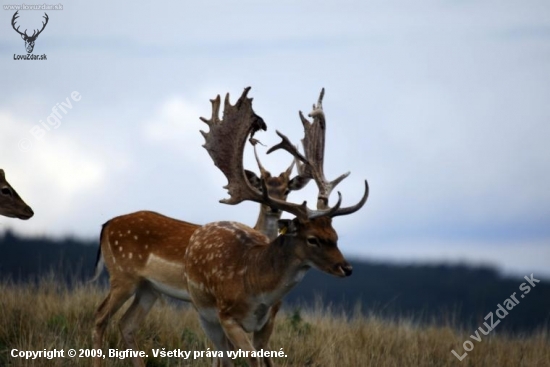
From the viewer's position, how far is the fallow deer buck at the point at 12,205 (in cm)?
1123

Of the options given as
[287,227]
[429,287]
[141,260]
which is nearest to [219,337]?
[287,227]

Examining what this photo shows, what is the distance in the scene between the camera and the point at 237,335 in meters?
8.05

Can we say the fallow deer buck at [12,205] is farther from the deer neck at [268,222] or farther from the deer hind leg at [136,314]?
the deer neck at [268,222]

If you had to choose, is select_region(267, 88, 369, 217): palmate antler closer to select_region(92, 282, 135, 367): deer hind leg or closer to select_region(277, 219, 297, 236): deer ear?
select_region(277, 219, 297, 236): deer ear

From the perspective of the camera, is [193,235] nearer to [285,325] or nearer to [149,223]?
[149,223]

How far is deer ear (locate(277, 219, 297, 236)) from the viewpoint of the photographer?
796 cm

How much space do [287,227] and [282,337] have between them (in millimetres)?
2841

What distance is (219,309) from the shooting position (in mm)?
8297

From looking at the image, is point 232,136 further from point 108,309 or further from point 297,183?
point 108,309

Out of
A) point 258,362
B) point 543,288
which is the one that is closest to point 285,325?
point 258,362

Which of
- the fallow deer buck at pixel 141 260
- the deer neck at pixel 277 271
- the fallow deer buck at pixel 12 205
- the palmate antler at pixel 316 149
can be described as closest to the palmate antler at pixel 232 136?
the palmate antler at pixel 316 149

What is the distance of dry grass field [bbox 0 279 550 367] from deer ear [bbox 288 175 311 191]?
4.56ft

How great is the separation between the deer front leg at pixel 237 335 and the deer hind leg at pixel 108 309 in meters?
1.88

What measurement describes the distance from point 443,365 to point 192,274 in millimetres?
2965
